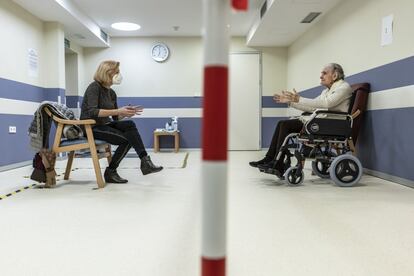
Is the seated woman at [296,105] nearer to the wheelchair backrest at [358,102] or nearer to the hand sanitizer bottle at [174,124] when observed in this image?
the wheelchair backrest at [358,102]

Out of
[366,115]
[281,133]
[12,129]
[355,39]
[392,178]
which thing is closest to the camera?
[281,133]

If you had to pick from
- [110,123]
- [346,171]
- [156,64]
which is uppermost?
[156,64]

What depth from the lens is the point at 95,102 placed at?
3.04 meters

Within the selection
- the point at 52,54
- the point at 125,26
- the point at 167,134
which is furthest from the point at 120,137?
the point at 125,26

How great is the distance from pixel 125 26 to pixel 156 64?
3.48 feet

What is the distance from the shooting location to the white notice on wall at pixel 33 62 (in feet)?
16.2

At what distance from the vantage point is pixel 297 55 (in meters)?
6.47

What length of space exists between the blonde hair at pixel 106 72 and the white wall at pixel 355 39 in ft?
8.50

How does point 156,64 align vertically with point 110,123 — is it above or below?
above

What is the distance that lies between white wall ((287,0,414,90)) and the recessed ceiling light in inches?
120

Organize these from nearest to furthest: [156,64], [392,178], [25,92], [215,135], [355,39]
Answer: [215,135] → [392,178] → [355,39] → [25,92] → [156,64]

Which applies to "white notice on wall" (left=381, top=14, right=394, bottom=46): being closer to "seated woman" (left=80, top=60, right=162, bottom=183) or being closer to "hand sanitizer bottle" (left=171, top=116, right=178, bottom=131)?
"seated woman" (left=80, top=60, right=162, bottom=183)

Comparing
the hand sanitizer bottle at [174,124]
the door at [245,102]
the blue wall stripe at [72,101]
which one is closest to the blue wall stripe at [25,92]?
the blue wall stripe at [72,101]

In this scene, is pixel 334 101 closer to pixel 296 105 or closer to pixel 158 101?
pixel 296 105
